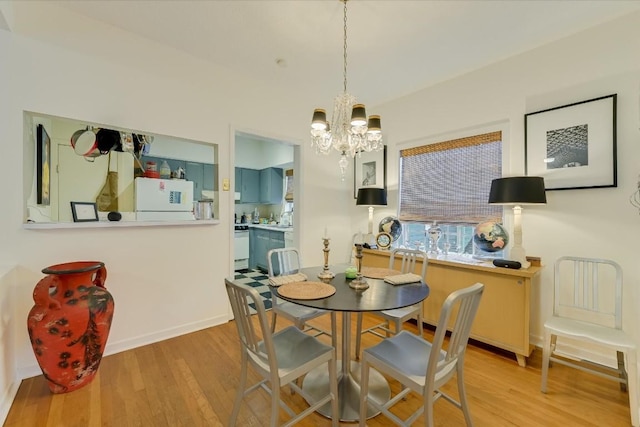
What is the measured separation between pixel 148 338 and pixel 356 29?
3254mm

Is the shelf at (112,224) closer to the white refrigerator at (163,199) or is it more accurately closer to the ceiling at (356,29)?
the white refrigerator at (163,199)

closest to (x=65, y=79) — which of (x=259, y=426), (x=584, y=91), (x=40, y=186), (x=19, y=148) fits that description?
(x=19, y=148)

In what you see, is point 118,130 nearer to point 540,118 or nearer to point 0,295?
point 0,295

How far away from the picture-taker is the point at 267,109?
126 inches

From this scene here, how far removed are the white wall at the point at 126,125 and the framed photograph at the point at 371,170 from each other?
116 cm

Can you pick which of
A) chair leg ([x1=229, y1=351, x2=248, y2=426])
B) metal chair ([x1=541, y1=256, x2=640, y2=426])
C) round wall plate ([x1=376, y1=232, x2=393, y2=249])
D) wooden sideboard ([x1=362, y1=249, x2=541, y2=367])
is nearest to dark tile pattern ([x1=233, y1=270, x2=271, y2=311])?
round wall plate ([x1=376, y1=232, x2=393, y2=249])

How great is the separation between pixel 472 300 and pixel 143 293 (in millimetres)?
2600

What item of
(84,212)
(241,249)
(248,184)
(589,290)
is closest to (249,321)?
(84,212)

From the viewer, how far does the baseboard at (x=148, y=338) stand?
6.40ft

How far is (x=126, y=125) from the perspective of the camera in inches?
91.9

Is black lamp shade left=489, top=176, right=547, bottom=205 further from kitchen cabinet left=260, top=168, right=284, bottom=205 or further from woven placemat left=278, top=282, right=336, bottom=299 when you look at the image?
kitchen cabinet left=260, top=168, right=284, bottom=205

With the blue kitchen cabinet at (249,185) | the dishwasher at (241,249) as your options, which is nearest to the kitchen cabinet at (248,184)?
the blue kitchen cabinet at (249,185)

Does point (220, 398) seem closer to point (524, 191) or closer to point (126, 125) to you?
point (126, 125)

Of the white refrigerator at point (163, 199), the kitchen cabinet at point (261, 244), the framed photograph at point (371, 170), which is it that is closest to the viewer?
the white refrigerator at point (163, 199)
